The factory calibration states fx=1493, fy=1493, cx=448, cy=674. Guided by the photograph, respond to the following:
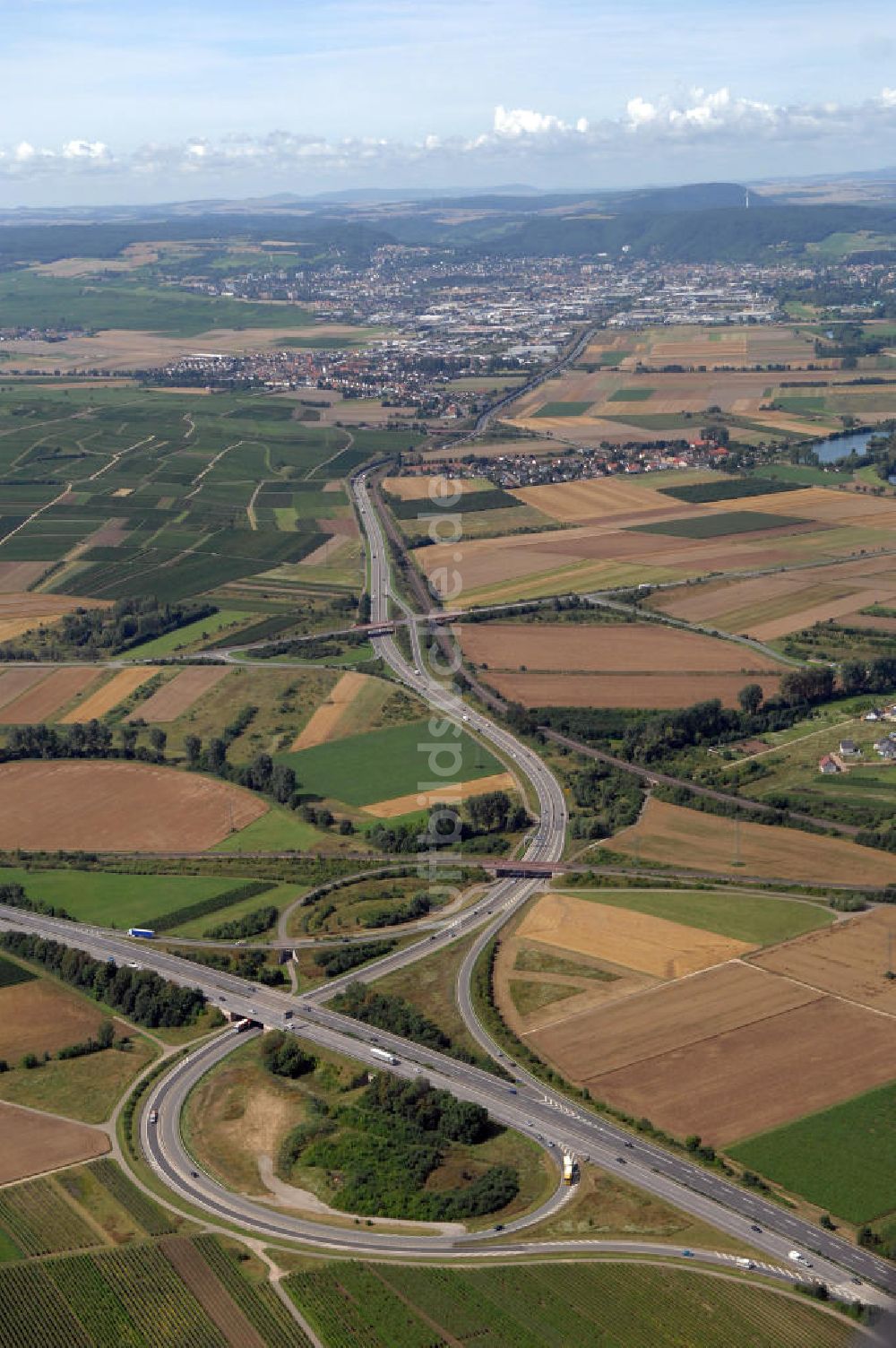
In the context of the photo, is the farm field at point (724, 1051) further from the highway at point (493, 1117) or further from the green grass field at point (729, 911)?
the green grass field at point (729, 911)

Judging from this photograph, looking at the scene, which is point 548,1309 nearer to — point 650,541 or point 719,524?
point 650,541

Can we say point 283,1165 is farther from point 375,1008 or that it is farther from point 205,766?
point 205,766

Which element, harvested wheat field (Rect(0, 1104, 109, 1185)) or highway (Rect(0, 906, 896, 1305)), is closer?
highway (Rect(0, 906, 896, 1305))

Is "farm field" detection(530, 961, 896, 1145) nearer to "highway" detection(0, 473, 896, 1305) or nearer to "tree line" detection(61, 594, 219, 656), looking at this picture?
"highway" detection(0, 473, 896, 1305)

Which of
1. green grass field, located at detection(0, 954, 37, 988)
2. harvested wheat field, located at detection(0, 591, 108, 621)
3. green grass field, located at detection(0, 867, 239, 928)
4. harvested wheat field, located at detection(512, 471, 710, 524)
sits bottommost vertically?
green grass field, located at detection(0, 954, 37, 988)

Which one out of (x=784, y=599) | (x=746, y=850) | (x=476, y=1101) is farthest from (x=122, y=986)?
(x=784, y=599)

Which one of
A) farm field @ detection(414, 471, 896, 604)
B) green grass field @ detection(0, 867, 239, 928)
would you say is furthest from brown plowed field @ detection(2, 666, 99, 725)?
farm field @ detection(414, 471, 896, 604)

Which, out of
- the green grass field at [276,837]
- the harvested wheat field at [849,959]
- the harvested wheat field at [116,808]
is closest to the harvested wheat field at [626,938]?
the harvested wheat field at [849,959]
